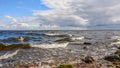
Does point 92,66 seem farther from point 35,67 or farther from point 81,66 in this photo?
point 35,67

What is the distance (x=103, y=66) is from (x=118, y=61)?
2098mm

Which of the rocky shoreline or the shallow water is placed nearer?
the rocky shoreline

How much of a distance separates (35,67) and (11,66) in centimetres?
187

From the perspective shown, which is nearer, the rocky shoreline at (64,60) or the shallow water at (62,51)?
the rocky shoreline at (64,60)

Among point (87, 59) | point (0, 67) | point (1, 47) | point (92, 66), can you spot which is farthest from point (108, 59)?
point (1, 47)

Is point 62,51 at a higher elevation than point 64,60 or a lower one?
lower

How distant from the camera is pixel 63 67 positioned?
1075cm

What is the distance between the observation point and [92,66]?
13.1 m

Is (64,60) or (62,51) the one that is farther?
(62,51)

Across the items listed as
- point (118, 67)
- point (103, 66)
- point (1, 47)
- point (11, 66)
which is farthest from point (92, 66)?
point (1, 47)

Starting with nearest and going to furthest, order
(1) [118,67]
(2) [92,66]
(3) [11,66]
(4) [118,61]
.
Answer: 1. (1) [118,67]
2. (2) [92,66]
3. (3) [11,66]
4. (4) [118,61]

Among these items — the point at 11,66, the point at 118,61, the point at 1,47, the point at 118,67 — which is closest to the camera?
the point at 118,67

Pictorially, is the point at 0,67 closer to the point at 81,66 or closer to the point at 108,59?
the point at 81,66

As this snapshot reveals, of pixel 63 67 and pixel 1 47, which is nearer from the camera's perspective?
pixel 63 67
